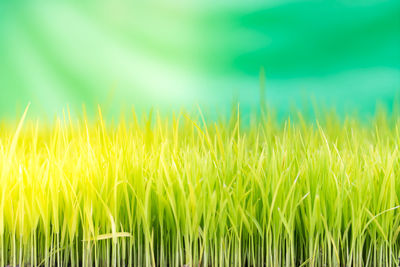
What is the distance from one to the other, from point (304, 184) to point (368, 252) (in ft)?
0.79

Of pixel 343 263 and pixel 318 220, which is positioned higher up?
pixel 318 220

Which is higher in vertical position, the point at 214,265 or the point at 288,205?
the point at 288,205

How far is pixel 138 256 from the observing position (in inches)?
37.2

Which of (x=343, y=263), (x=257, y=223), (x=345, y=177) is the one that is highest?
(x=345, y=177)

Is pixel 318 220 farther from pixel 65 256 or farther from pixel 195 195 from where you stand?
pixel 65 256

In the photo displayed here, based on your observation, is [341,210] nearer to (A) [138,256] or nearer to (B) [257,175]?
(B) [257,175]

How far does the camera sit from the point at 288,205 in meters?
0.94

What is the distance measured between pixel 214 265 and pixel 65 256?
1.19 feet

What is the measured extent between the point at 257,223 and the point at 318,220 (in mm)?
143

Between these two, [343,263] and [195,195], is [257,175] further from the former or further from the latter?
[343,263]

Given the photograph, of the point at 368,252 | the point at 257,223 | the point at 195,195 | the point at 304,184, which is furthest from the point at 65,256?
the point at 368,252

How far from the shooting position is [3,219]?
100 cm

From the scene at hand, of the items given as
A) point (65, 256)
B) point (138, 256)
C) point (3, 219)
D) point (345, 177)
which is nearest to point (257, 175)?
point (345, 177)

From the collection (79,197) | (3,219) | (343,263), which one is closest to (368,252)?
(343,263)
